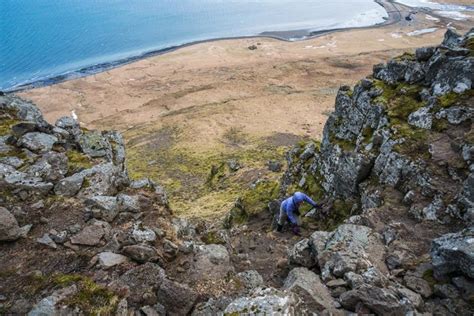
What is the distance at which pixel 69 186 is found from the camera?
1405cm

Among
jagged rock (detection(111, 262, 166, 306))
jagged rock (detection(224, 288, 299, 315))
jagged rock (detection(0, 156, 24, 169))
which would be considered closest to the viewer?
jagged rock (detection(224, 288, 299, 315))

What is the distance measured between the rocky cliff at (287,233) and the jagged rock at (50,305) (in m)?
0.04

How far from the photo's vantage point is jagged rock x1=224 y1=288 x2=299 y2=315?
8097mm

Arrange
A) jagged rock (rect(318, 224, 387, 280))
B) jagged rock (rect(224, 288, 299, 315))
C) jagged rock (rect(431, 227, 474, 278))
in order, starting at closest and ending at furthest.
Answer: jagged rock (rect(224, 288, 299, 315)) → jagged rock (rect(431, 227, 474, 278)) → jagged rock (rect(318, 224, 387, 280))

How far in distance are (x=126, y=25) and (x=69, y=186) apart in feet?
408

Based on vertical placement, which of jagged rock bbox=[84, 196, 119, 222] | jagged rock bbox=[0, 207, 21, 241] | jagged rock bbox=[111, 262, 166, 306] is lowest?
jagged rock bbox=[111, 262, 166, 306]

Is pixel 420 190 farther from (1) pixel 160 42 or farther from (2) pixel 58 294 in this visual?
(1) pixel 160 42

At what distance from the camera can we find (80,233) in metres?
11.8

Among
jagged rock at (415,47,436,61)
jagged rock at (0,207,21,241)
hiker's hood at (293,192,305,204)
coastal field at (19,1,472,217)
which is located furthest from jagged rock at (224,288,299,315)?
coastal field at (19,1,472,217)

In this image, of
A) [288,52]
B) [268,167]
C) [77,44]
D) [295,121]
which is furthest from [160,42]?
[268,167]

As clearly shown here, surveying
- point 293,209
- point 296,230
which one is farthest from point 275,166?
point 293,209

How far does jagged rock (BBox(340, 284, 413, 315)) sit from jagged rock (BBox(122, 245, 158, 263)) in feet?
17.4

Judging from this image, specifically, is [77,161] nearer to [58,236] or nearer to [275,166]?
[58,236]

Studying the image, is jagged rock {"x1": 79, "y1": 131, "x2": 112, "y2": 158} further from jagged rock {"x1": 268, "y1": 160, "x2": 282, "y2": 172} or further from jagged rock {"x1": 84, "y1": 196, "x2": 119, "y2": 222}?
jagged rock {"x1": 268, "y1": 160, "x2": 282, "y2": 172}
